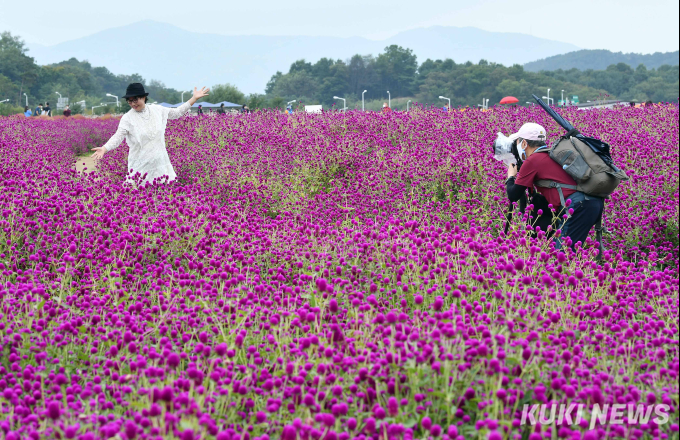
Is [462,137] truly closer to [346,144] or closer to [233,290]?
[346,144]

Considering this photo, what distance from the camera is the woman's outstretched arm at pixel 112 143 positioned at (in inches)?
230

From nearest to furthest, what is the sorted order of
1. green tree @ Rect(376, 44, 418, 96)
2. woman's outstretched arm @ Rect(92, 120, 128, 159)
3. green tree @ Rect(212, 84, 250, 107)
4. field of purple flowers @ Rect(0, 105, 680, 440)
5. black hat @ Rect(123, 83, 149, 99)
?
field of purple flowers @ Rect(0, 105, 680, 440) → woman's outstretched arm @ Rect(92, 120, 128, 159) → black hat @ Rect(123, 83, 149, 99) → green tree @ Rect(212, 84, 250, 107) → green tree @ Rect(376, 44, 418, 96)

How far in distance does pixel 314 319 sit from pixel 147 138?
4701 millimetres

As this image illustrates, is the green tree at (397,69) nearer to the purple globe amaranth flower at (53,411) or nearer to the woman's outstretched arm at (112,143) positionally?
the woman's outstretched arm at (112,143)

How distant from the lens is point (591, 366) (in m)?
2.55

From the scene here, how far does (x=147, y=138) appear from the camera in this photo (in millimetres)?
6816

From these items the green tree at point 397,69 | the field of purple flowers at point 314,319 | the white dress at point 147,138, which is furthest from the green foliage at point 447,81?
the field of purple flowers at point 314,319

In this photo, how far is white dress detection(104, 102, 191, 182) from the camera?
6750mm

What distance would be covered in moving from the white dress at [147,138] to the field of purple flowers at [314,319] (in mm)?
926

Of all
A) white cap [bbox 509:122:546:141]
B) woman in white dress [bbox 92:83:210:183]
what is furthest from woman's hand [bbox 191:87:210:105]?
white cap [bbox 509:122:546:141]

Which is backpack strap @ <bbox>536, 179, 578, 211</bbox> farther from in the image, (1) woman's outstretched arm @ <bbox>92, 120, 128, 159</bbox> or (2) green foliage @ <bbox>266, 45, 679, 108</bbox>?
(2) green foliage @ <bbox>266, 45, 679, 108</bbox>

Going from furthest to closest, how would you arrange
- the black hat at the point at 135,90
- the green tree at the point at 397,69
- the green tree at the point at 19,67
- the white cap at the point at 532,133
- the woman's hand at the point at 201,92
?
1. the green tree at the point at 397,69
2. the green tree at the point at 19,67
3. the woman's hand at the point at 201,92
4. the black hat at the point at 135,90
5. the white cap at the point at 532,133

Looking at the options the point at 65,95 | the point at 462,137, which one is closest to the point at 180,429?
the point at 462,137

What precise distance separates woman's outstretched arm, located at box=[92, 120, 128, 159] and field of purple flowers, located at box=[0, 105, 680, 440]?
0.33 m
